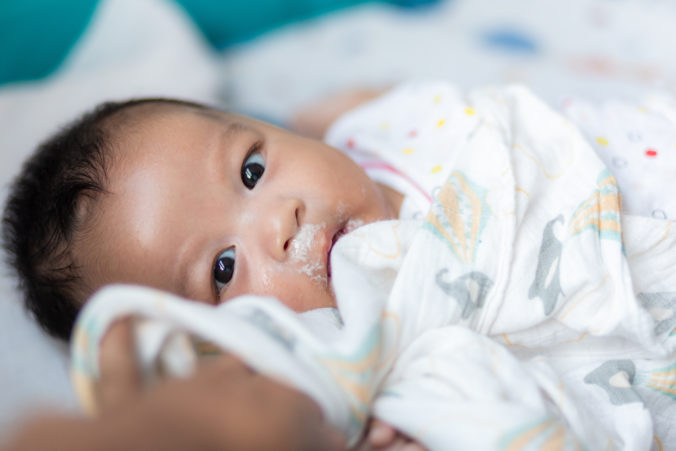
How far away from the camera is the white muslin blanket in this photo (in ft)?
1.91

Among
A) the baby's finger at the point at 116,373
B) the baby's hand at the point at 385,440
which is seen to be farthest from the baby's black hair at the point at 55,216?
the baby's hand at the point at 385,440

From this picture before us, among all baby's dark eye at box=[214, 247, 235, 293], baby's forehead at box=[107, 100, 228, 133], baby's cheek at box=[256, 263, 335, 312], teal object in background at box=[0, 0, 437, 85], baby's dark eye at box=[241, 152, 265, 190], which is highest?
teal object in background at box=[0, 0, 437, 85]

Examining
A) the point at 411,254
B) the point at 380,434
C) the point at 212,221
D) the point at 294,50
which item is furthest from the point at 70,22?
the point at 380,434

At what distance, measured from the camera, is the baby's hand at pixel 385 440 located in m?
0.63

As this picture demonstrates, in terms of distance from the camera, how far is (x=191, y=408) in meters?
0.45

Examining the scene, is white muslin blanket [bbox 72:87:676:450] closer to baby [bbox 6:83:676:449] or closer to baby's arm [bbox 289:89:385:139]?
baby [bbox 6:83:676:449]

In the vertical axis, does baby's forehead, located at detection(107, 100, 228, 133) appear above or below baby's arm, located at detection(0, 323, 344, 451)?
above

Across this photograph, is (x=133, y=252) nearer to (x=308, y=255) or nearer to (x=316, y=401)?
(x=308, y=255)

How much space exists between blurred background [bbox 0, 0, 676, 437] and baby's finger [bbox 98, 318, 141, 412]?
2.40 ft

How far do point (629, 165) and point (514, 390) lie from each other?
1.50ft

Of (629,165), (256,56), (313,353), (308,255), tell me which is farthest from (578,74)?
(313,353)

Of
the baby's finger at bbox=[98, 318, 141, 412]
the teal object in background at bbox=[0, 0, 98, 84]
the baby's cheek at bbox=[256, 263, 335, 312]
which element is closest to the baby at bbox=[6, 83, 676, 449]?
the baby's cheek at bbox=[256, 263, 335, 312]

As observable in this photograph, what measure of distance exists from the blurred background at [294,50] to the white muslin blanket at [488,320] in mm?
526

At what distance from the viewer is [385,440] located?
2.06 feet
